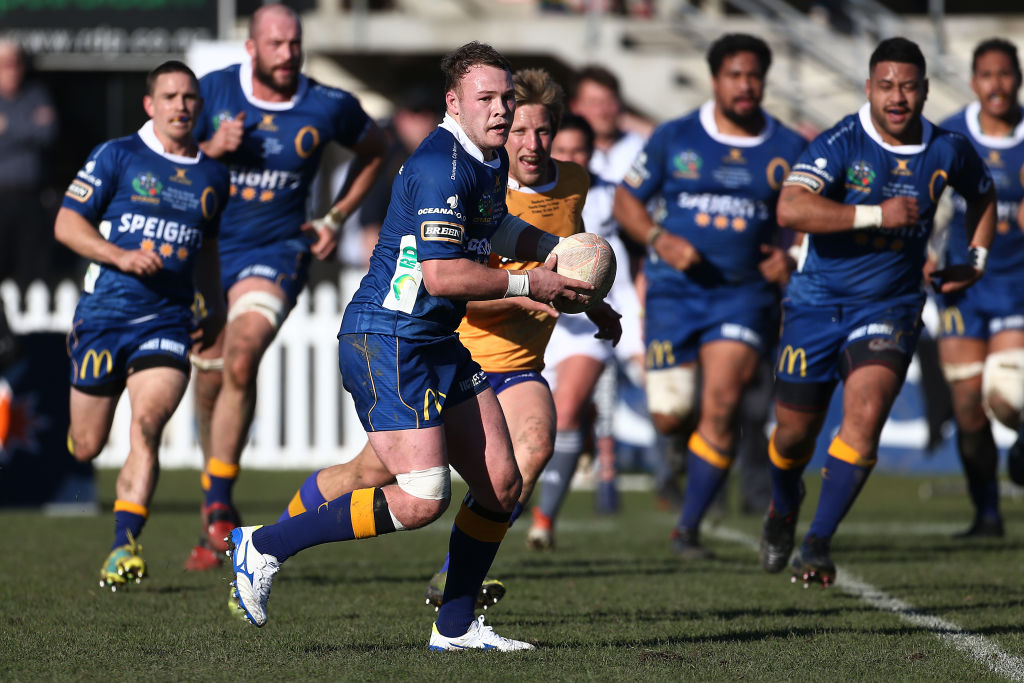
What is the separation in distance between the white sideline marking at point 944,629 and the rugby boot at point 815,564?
16 centimetres

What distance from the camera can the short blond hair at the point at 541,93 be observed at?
686cm

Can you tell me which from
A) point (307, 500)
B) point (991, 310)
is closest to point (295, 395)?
point (991, 310)

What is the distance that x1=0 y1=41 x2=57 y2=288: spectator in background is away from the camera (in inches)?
623

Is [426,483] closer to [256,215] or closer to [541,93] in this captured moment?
[541,93]

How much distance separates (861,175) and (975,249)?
2.41 feet

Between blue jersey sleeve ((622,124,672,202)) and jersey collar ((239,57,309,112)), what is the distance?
1880mm

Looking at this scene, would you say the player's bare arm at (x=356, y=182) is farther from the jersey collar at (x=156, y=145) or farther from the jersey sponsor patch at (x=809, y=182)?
the jersey sponsor patch at (x=809, y=182)

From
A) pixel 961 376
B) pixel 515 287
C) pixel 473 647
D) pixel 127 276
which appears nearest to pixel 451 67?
pixel 515 287

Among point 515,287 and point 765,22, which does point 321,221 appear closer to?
point 515,287

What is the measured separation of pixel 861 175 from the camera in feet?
24.8

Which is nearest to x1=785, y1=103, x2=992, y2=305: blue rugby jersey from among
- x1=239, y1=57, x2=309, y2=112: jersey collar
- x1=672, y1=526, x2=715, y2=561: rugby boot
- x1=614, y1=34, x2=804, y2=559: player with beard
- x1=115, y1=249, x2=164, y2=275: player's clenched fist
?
x1=614, y1=34, x2=804, y2=559: player with beard

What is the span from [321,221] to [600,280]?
11.7 feet

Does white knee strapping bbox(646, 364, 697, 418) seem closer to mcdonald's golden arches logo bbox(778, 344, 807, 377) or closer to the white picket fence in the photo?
mcdonald's golden arches logo bbox(778, 344, 807, 377)

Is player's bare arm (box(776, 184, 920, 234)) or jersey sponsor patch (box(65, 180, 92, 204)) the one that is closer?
player's bare arm (box(776, 184, 920, 234))
